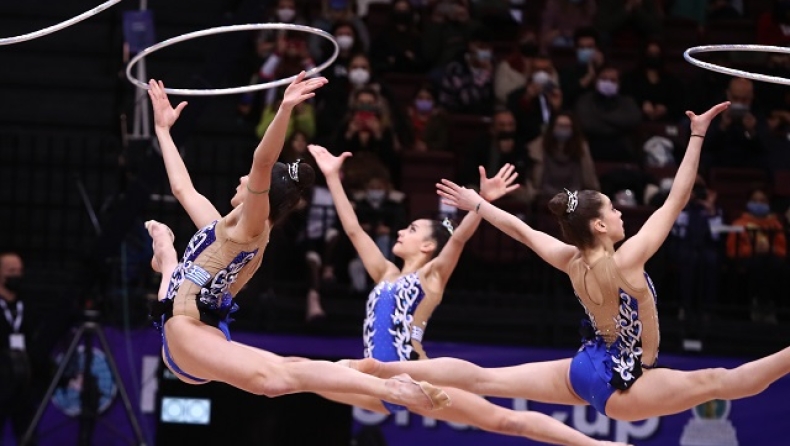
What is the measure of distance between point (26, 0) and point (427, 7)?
3660 millimetres

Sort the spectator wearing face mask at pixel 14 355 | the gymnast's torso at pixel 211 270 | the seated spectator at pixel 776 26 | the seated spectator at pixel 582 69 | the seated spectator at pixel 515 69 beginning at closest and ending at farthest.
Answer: the gymnast's torso at pixel 211 270
the spectator wearing face mask at pixel 14 355
the seated spectator at pixel 582 69
the seated spectator at pixel 515 69
the seated spectator at pixel 776 26

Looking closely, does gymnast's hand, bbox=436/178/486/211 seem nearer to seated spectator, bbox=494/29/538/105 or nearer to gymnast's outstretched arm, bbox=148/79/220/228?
gymnast's outstretched arm, bbox=148/79/220/228

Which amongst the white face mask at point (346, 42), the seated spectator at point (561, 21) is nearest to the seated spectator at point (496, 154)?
the white face mask at point (346, 42)

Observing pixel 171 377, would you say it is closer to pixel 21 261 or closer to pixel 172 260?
pixel 21 261

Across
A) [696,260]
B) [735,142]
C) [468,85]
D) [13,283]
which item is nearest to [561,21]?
[468,85]

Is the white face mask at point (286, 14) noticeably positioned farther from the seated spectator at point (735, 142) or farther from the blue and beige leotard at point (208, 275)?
the blue and beige leotard at point (208, 275)

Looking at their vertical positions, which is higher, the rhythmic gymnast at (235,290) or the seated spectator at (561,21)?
the seated spectator at (561,21)

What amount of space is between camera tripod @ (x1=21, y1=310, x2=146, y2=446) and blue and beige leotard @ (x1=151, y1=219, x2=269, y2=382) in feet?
10.7

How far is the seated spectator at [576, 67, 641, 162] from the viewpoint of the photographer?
12.3 metres

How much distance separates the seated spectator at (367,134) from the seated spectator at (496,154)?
587 millimetres

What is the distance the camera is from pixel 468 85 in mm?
12602

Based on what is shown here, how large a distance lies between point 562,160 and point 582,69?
159cm

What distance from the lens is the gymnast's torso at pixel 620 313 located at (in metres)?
7.21

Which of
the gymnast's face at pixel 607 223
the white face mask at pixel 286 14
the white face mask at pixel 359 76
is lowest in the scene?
the gymnast's face at pixel 607 223
